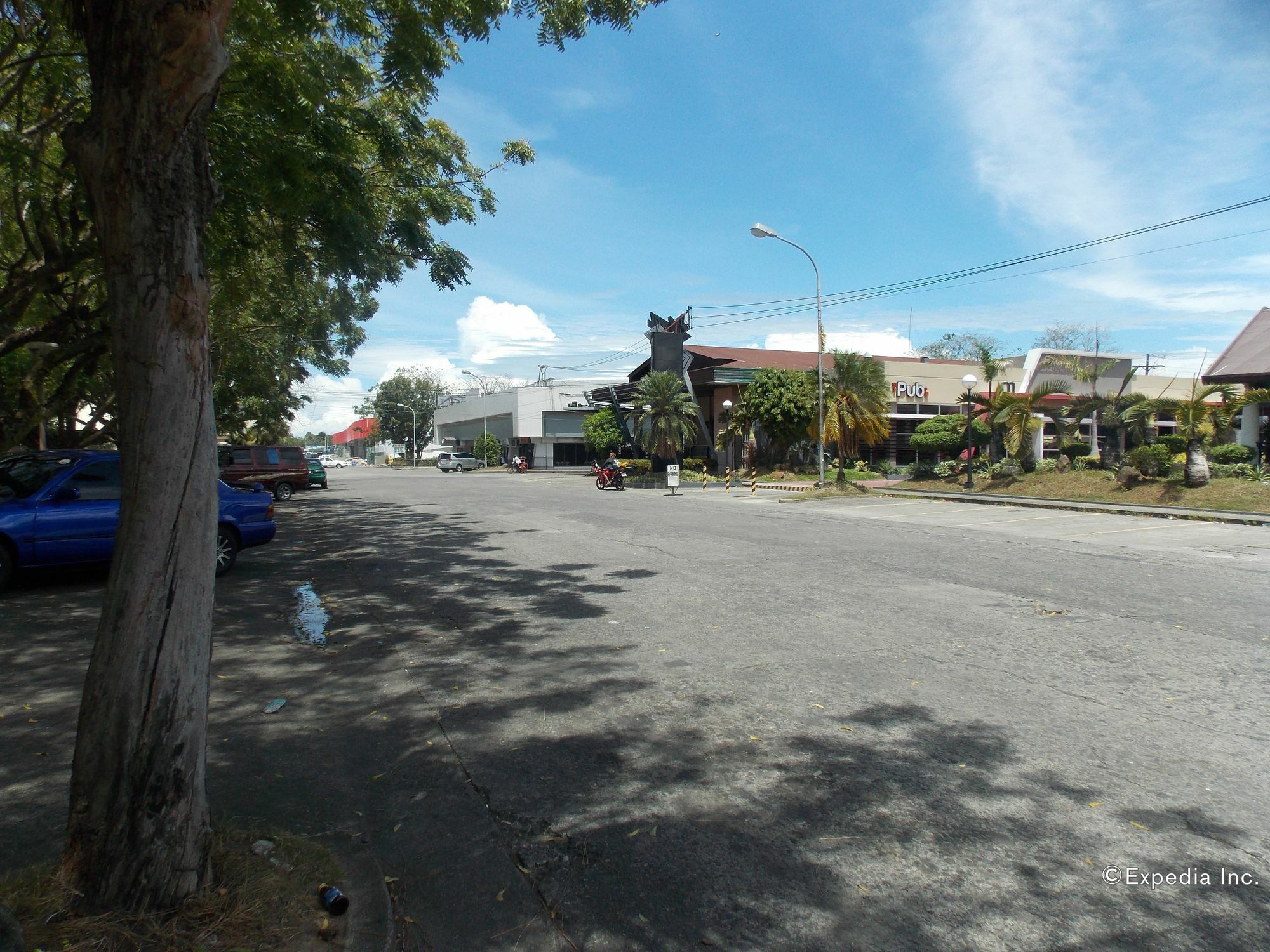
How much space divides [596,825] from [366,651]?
12.8 feet

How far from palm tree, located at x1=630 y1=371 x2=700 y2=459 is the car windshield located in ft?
99.5

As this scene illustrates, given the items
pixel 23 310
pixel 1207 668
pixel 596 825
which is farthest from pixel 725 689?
pixel 23 310

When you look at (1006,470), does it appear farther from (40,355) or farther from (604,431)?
(604,431)

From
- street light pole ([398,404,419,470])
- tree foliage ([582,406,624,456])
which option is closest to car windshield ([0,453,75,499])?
tree foliage ([582,406,624,456])

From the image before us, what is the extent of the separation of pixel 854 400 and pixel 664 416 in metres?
Result: 9.59

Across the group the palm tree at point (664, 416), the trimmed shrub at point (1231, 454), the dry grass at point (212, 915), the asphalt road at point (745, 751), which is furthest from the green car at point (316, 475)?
the dry grass at point (212, 915)

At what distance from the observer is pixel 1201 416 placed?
2127 cm

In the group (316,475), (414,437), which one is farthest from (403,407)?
(316,475)

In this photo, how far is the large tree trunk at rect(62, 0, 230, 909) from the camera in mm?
2844

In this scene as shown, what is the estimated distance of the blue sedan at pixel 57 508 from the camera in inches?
360

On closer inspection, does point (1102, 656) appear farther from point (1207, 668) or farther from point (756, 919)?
point (756, 919)

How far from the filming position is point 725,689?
591cm

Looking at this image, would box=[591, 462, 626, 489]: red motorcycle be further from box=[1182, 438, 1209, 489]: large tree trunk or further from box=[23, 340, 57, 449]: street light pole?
box=[23, 340, 57, 449]: street light pole

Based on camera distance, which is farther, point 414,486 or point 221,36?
point 414,486
